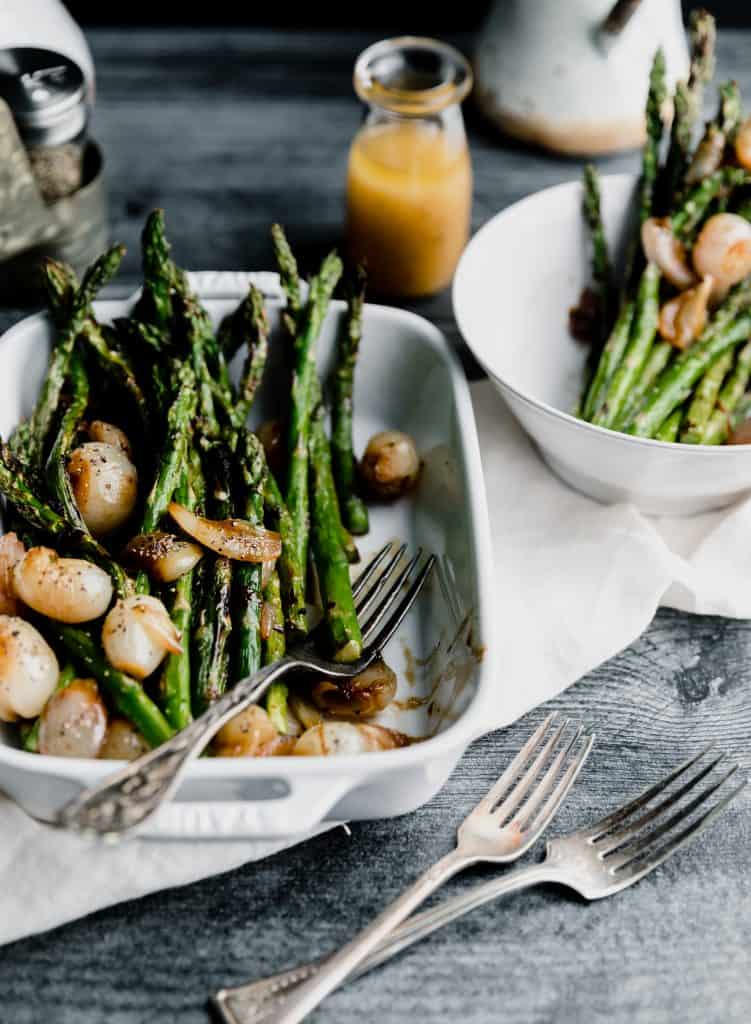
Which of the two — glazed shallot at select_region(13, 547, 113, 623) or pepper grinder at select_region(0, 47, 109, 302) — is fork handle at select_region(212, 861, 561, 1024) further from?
pepper grinder at select_region(0, 47, 109, 302)

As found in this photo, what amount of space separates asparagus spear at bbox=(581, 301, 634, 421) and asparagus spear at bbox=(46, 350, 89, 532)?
88cm

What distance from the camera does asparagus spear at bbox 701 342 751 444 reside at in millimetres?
1796

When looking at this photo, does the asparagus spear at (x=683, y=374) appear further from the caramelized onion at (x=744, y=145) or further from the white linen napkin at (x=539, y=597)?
the caramelized onion at (x=744, y=145)

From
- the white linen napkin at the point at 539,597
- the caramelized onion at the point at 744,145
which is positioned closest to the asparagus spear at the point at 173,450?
the white linen napkin at the point at 539,597

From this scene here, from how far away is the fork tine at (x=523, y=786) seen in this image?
4.52ft

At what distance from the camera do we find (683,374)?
5.94 feet

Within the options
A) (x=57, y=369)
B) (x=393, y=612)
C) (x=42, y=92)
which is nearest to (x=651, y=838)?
(x=393, y=612)

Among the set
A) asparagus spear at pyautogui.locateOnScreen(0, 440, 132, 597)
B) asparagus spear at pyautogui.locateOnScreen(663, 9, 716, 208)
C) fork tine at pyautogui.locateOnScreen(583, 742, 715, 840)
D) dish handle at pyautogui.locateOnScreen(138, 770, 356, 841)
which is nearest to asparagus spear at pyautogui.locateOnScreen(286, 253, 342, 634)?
asparagus spear at pyautogui.locateOnScreen(0, 440, 132, 597)

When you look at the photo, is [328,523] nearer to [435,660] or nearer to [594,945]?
[435,660]

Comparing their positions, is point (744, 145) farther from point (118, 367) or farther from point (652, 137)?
point (118, 367)

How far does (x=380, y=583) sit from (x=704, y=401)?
2.20ft

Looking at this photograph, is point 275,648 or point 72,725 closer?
point 72,725

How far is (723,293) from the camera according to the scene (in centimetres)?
194

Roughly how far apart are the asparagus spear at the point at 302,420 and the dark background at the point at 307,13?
1.47 m
